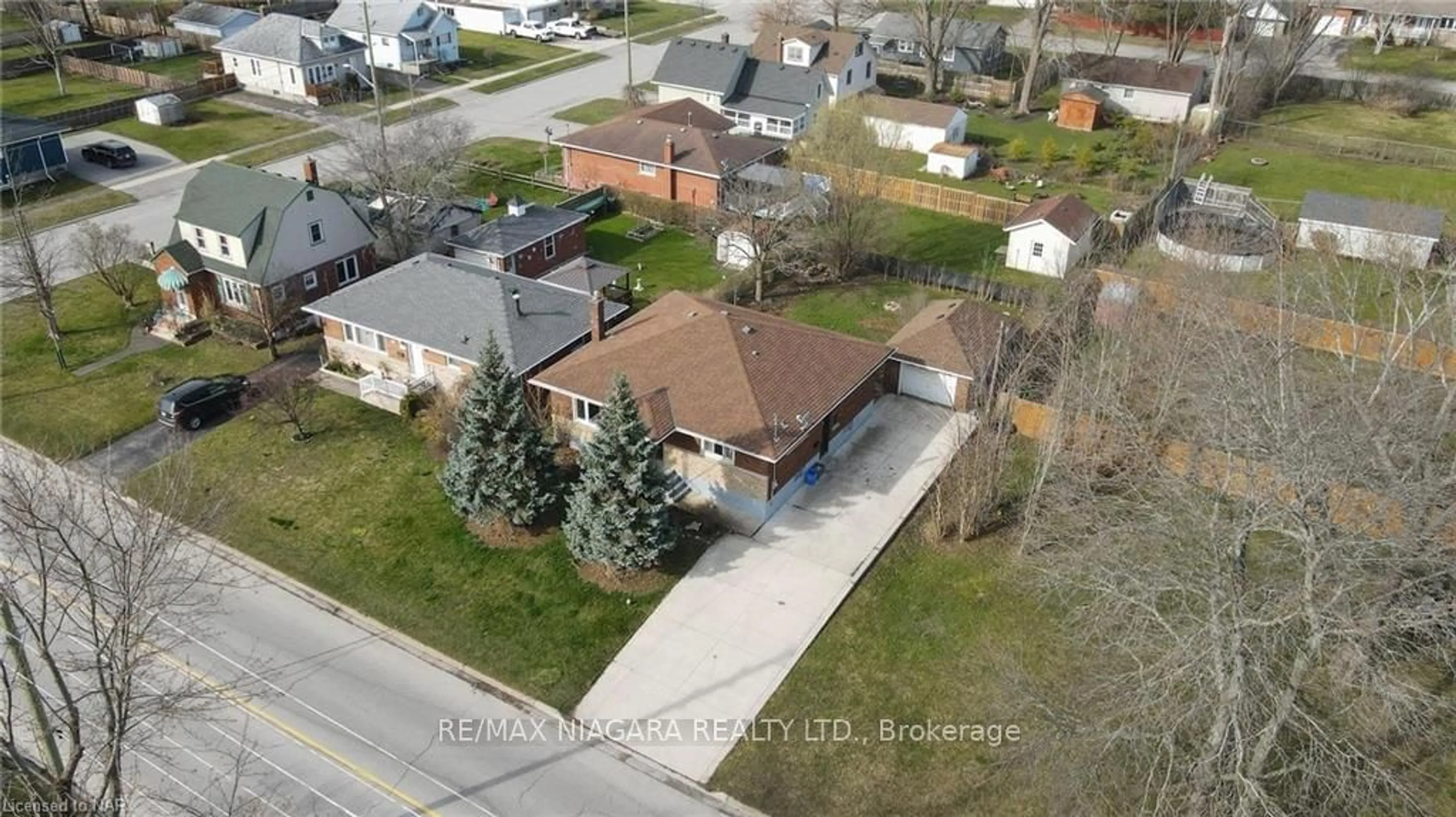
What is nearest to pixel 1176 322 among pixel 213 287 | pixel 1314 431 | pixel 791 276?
pixel 1314 431

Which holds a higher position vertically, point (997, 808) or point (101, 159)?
point (101, 159)

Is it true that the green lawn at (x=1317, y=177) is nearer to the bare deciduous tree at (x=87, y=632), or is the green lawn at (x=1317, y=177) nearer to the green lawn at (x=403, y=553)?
the green lawn at (x=403, y=553)

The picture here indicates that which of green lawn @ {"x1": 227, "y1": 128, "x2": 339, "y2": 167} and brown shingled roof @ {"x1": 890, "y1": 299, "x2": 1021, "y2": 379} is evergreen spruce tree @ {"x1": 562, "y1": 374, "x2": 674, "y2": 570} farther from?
green lawn @ {"x1": 227, "y1": 128, "x2": 339, "y2": 167}

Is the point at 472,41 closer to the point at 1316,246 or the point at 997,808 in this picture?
the point at 1316,246

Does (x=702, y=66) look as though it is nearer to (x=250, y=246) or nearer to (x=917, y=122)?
(x=917, y=122)

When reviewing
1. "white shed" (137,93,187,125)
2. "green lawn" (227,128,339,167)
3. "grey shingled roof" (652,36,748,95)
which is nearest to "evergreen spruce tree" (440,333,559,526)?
"green lawn" (227,128,339,167)

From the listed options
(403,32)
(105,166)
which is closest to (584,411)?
(105,166)

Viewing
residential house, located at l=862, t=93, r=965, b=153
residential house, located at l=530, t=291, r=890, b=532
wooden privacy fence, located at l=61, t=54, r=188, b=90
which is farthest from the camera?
wooden privacy fence, located at l=61, t=54, r=188, b=90
